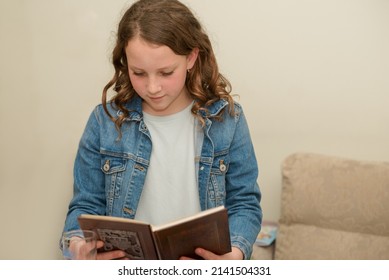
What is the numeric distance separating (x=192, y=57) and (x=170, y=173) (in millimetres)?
340

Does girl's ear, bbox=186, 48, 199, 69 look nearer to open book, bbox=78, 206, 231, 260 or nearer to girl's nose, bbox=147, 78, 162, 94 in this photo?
girl's nose, bbox=147, 78, 162, 94

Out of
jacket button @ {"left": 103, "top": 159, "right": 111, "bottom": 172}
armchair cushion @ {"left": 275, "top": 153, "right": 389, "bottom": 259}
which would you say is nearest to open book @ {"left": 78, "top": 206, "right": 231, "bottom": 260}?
jacket button @ {"left": 103, "top": 159, "right": 111, "bottom": 172}

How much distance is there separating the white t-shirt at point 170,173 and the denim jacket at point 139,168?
2cm

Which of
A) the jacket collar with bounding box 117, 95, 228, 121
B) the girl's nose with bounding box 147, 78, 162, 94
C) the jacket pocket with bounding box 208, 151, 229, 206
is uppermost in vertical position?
the girl's nose with bounding box 147, 78, 162, 94

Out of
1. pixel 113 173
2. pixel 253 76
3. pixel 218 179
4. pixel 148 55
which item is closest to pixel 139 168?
pixel 113 173

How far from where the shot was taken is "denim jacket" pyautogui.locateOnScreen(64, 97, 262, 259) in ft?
5.10

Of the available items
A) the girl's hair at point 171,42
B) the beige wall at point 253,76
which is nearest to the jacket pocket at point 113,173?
the girl's hair at point 171,42

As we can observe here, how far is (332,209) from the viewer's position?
203cm

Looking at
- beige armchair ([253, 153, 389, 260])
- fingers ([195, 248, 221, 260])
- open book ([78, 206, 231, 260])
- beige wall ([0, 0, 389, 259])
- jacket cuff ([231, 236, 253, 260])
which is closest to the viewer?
open book ([78, 206, 231, 260])

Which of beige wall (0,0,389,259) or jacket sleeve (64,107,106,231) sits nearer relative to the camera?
jacket sleeve (64,107,106,231)

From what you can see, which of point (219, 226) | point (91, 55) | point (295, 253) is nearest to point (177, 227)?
point (219, 226)

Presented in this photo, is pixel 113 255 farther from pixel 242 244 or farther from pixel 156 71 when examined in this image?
pixel 156 71

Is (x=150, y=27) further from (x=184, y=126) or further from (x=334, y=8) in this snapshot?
(x=334, y=8)
